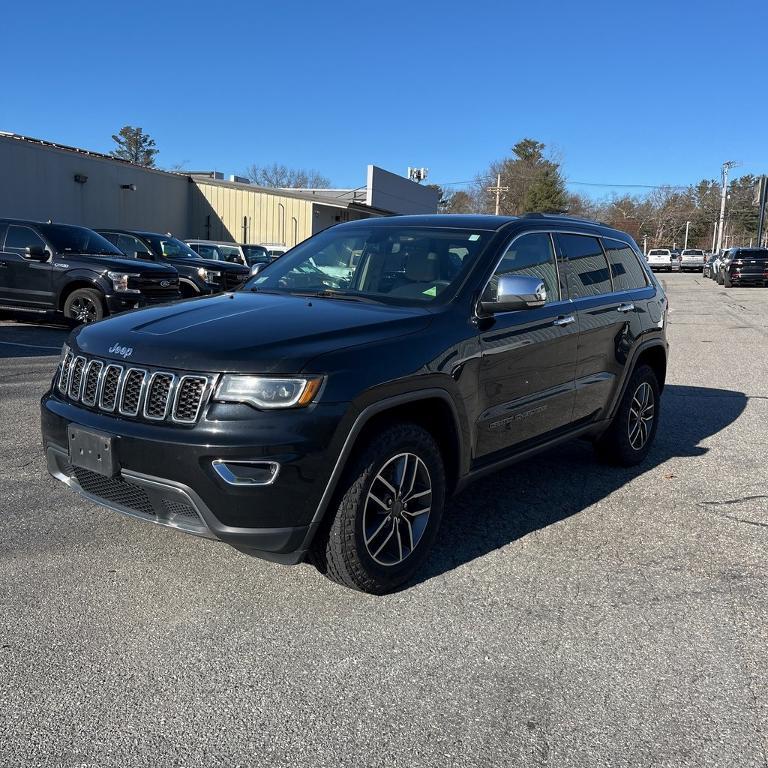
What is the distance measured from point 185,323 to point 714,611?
2775 mm

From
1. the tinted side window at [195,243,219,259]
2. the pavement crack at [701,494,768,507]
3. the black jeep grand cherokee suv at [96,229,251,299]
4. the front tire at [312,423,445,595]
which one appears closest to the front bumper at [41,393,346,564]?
the front tire at [312,423,445,595]

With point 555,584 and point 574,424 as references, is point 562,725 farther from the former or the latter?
point 574,424

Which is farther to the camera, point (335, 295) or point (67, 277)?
point (67, 277)

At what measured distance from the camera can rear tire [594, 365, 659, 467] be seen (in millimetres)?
5629

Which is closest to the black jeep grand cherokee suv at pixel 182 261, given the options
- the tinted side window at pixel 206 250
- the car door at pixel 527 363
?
the tinted side window at pixel 206 250

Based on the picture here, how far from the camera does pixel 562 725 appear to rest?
2707 mm

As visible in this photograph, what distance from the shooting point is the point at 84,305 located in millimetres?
12391

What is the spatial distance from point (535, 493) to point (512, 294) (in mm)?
1722

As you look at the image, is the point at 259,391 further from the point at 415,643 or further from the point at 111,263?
the point at 111,263

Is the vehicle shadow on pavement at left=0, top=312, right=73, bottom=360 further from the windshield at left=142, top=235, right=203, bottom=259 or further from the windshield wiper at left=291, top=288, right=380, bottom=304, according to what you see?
the windshield wiper at left=291, top=288, right=380, bottom=304

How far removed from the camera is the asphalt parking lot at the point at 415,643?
259 cm

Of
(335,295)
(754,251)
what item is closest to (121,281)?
(335,295)

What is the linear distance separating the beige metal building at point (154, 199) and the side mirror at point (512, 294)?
69.2 feet

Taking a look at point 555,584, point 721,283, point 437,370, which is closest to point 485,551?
point 555,584
